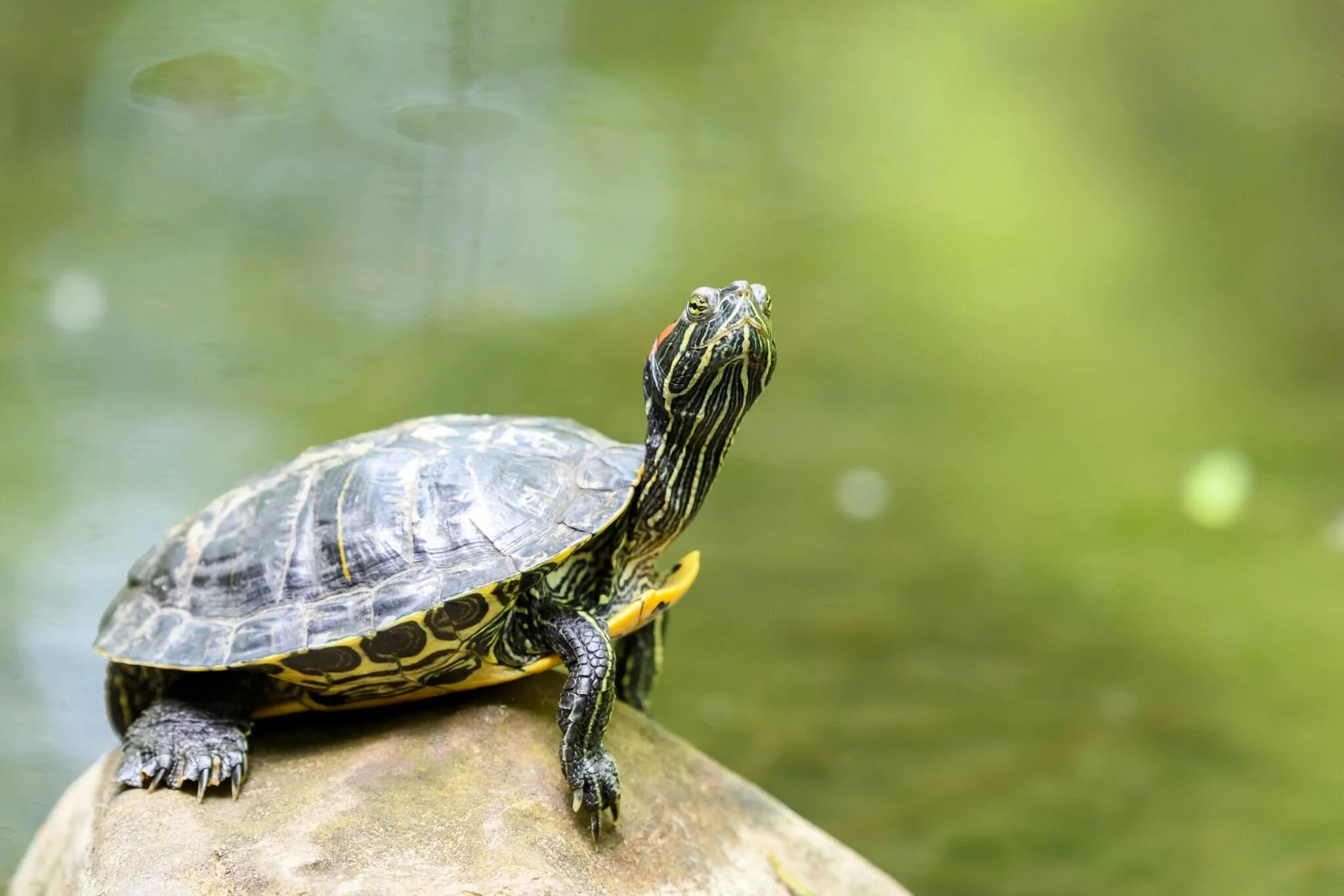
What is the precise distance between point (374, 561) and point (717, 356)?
1.07 metres

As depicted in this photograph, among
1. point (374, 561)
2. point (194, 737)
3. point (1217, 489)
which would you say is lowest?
point (1217, 489)

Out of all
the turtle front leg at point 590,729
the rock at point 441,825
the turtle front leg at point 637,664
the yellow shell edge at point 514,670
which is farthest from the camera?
the turtle front leg at point 637,664

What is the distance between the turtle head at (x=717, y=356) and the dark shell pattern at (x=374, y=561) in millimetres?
305

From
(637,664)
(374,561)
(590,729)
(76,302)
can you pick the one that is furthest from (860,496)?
(76,302)

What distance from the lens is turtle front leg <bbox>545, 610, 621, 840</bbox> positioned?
230 centimetres

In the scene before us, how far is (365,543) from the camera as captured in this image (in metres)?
2.50

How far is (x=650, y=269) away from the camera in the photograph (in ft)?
18.1

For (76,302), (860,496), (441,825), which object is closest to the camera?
(441,825)

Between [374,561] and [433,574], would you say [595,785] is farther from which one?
[374,561]

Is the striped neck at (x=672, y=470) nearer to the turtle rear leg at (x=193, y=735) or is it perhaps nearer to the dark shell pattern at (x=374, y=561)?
the dark shell pattern at (x=374, y=561)

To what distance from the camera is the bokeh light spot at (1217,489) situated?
237 inches

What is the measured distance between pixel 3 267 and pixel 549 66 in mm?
2998

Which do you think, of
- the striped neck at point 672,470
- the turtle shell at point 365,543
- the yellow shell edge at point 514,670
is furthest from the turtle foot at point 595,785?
the striped neck at point 672,470

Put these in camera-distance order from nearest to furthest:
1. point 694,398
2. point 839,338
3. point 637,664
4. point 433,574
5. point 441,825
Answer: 1. point 441,825
2. point 433,574
3. point 694,398
4. point 637,664
5. point 839,338
